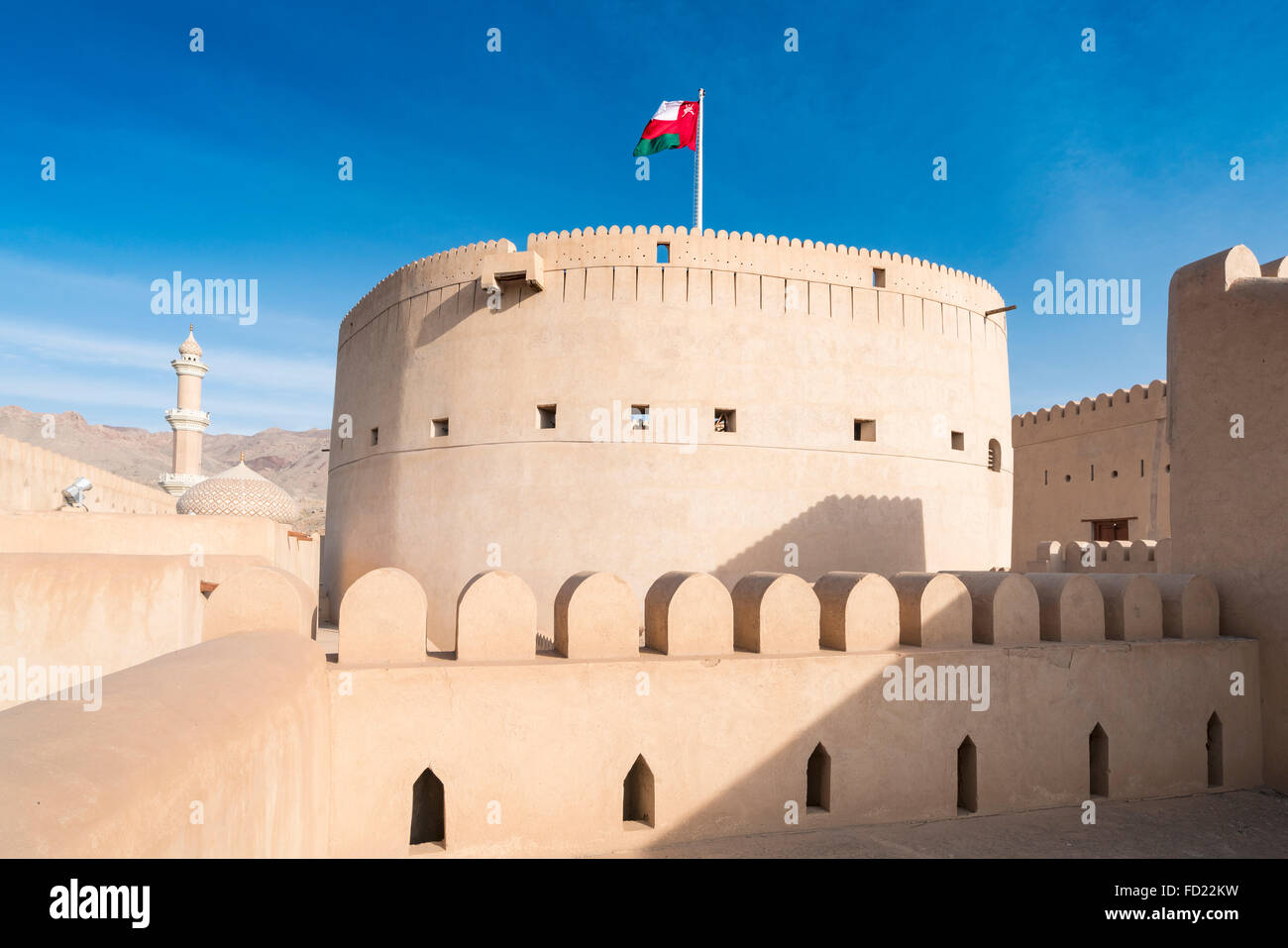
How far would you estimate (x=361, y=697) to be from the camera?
4168mm

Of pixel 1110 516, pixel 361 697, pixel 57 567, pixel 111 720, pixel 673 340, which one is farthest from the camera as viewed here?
pixel 1110 516

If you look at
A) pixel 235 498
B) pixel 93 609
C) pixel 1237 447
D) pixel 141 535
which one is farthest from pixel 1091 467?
pixel 93 609

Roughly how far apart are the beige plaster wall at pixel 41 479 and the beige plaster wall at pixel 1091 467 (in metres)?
17.7

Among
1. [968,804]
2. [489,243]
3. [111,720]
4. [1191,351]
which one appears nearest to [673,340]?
[489,243]

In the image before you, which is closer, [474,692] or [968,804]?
[474,692]

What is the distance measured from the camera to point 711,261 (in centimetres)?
1208

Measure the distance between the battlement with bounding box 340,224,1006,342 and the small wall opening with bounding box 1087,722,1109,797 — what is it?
26.7 ft

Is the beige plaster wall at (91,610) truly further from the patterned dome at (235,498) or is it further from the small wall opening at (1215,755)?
the small wall opening at (1215,755)

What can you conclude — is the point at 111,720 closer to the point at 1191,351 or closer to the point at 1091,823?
the point at 1091,823

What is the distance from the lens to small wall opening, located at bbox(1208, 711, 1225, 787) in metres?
5.79

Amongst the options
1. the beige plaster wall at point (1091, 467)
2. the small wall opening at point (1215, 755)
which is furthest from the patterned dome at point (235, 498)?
the beige plaster wall at point (1091, 467)

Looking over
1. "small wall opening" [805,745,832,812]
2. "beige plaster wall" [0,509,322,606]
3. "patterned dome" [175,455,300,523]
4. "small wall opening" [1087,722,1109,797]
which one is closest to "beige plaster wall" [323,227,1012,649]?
"patterned dome" [175,455,300,523]
